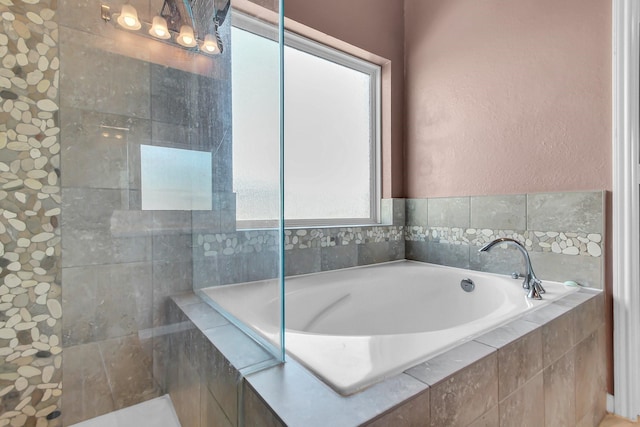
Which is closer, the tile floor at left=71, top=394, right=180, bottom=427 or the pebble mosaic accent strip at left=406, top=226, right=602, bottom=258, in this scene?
the tile floor at left=71, top=394, right=180, bottom=427

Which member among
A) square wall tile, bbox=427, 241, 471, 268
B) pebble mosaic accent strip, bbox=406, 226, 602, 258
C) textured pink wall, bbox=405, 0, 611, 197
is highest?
textured pink wall, bbox=405, 0, 611, 197

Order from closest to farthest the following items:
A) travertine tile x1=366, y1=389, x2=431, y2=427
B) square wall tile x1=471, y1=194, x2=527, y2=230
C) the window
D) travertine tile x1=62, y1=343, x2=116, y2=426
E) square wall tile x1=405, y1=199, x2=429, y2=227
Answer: travertine tile x1=366, y1=389, x2=431, y2=427
the window
travertine tile x1=62, y1=343, x2=116, y2=426
square wall tile x1=471, y1=194, x2=527, y2=230
square wall tile x1=405, y1=199, x2=429, y2=227

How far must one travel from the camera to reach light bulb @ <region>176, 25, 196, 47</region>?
139cm

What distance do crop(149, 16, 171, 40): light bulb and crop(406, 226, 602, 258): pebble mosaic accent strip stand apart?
182 cm

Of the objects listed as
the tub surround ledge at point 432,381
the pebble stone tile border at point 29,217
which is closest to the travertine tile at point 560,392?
the tub surround ledge at point 432,381

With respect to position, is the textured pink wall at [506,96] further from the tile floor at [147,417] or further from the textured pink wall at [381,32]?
the tile floor at [147,417]

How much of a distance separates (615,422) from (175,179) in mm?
2178

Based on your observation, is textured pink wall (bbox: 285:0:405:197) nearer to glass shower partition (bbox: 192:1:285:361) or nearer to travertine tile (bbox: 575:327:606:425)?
glass shower partition (bbox: 192:1:285:361)

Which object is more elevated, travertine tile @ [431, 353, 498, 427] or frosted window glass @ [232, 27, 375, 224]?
frosted window glass @ [232, 27, 375, 224]

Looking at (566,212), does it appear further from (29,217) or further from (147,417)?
(29,217)

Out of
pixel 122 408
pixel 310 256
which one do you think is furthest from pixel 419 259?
pixel 122 408

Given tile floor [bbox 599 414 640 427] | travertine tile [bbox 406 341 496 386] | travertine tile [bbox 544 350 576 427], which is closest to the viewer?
travertine tile [bbox 406 341 496 386]

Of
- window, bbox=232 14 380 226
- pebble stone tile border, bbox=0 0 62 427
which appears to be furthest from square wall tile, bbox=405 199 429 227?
pebble stone tile border, bbox=0 0 62 427

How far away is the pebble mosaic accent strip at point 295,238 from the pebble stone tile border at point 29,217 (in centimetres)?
56
